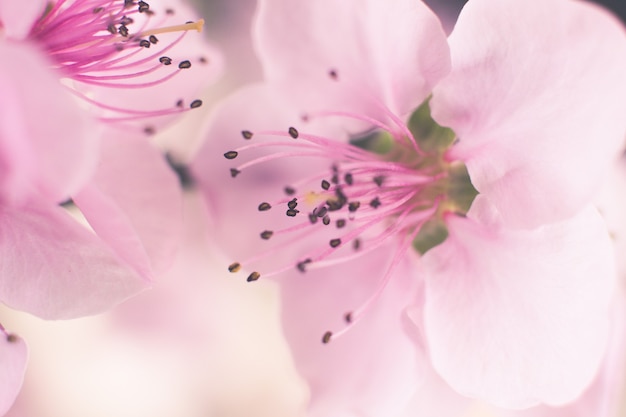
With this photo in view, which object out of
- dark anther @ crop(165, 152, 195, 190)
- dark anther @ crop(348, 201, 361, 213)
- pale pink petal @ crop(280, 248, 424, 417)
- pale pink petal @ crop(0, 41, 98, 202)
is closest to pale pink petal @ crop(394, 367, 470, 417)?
pale pink petal @ crop(280, 248, 424, 417)

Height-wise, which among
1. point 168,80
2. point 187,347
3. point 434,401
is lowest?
point 187,347

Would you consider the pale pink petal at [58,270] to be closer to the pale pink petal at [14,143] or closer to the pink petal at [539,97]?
the pale pink petal at [14,143]

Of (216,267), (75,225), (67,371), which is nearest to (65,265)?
(75,225)

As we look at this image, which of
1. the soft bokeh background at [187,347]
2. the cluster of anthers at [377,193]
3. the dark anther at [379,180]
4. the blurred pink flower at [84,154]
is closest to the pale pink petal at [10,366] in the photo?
the blurred pink flower at [84,154]

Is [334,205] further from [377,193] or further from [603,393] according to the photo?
[603,393]

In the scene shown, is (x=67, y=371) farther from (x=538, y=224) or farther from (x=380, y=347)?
(x=538, y=224)

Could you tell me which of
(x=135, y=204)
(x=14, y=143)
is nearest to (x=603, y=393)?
(x=135, y=204)
